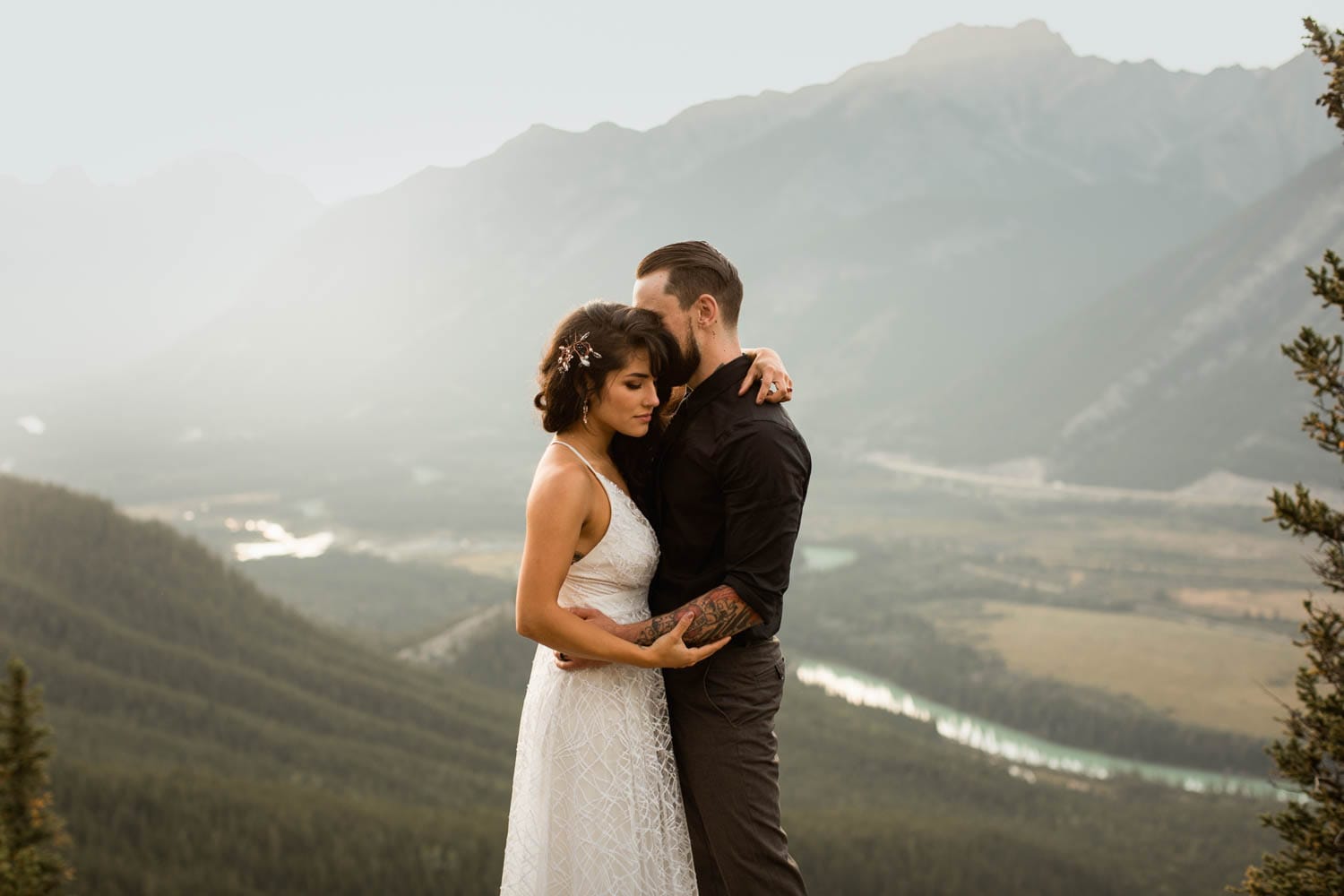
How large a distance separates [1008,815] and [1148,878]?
10.5m

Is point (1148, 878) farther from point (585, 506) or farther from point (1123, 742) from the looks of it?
point (585, 506)

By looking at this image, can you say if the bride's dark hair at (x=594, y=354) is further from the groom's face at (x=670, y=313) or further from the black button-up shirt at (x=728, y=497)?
the black button-up shirt at (x=728, y=497)

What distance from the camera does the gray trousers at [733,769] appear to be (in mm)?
6754

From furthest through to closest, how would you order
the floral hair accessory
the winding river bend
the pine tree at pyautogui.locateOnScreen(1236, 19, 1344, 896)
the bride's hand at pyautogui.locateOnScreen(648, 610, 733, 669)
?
the winding river bend
the pine tree at pyautogui.locateOnScreen(1236, 19, 1344, 896)
the floral hair accessory
the bride's hand at pyautogui.locateOnScreen(648, 610, 733, 669)

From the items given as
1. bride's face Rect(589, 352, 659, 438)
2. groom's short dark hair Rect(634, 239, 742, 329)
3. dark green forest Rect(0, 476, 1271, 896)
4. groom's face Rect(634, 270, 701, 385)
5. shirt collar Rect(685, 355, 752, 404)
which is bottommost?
dark green forest Rect(0, 476, 1271, 896)

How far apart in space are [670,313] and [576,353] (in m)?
0.67

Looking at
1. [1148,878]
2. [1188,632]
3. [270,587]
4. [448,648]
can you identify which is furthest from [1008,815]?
[270,587]

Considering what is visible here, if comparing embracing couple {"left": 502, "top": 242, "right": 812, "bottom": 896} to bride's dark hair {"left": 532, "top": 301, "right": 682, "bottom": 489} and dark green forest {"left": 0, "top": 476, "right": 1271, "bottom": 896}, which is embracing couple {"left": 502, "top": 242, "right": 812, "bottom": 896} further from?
dark green forest {"left": 0, "top": 476, "right": 1271, "bottom": 896}

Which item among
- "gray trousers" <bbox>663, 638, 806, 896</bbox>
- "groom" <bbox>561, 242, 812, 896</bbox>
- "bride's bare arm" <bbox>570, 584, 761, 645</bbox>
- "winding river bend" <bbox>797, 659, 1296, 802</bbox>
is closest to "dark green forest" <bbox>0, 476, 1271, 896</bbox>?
"winding river bend" <bbox>797, 659, 1296, 802</bbox>

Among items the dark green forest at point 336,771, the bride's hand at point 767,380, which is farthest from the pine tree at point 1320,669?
the dark green forest at point 336,771

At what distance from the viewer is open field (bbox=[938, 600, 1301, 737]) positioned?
9344 cm

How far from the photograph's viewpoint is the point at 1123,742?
89062 millimetres

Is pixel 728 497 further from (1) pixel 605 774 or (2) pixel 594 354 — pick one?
(1) pixel 605 774

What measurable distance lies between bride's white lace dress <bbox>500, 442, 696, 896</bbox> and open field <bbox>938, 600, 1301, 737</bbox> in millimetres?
91550
